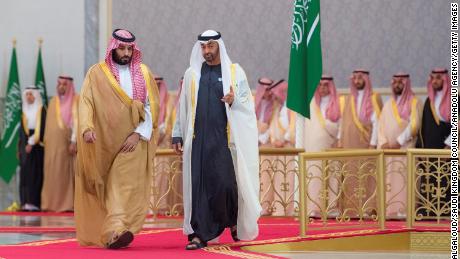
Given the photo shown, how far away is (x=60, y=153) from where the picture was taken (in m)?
14.1

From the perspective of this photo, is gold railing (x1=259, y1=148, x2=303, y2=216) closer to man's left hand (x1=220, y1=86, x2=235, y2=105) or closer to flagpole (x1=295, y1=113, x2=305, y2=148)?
flagpole (x1=295, y1=113, x2=305, y2=148)

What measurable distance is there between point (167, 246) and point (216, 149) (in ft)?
2.67

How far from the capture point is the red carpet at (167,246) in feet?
23.0

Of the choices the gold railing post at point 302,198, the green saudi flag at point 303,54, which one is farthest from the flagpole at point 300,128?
the gold railing post at point 302,198

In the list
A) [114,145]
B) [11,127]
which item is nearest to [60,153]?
[11,127]

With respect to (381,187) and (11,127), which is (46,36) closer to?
(11,127)

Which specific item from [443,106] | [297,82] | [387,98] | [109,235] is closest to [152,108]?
[109,235]

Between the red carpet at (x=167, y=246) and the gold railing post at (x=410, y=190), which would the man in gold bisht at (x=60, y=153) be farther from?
the gold railing post at (x=410, y=190)

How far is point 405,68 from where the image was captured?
13.1 meters

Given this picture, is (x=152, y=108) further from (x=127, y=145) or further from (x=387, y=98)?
(x=387, y=98)

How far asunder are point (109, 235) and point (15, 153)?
7.53 metres

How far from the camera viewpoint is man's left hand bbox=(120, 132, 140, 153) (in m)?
7.72

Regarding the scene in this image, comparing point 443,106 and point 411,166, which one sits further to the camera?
point 443,106

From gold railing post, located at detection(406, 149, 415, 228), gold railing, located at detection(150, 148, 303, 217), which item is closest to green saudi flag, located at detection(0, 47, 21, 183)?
gold railing, located at detection(150, 148, 303, 217)
